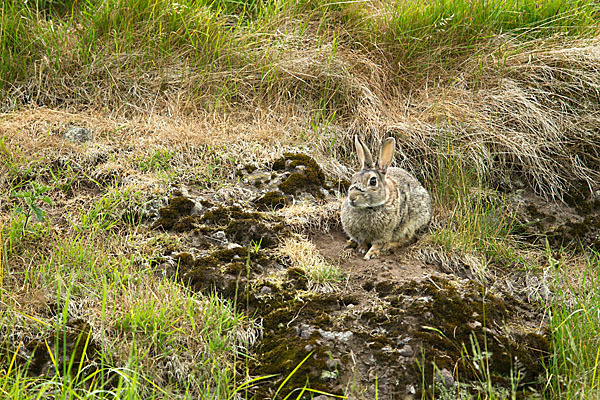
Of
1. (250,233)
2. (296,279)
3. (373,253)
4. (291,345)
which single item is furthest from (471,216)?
(291,345)

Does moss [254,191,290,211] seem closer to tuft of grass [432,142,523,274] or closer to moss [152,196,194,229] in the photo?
moss [152,196,194,229]

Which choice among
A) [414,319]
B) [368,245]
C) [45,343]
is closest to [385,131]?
[368,245]

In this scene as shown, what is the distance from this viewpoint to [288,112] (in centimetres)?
626

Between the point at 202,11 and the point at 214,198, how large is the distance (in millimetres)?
2336

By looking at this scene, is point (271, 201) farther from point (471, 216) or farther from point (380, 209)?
point (471, 216)

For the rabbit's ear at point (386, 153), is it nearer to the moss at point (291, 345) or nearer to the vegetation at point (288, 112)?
the vegetation at point (288, 112)

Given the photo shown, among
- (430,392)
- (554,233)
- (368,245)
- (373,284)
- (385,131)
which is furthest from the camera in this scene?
(385,131)

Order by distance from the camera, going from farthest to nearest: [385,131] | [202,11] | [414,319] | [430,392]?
[202,11] → [385,131] → [414,319] → [430,392]

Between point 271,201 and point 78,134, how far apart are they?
6.20 ft

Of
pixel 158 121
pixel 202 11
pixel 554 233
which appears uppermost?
pixel 202 11

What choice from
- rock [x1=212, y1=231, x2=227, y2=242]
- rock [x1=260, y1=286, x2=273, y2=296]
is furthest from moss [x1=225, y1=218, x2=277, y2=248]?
rock [x1=260, y1=286, x2=273, y2=296]

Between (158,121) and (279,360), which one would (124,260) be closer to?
(279,360)

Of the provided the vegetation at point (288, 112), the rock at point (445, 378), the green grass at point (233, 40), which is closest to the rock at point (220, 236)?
the vegetation at point (288, 112)

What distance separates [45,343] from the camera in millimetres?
3586
